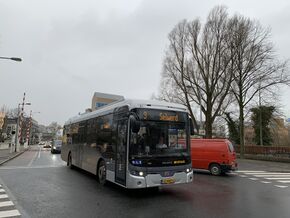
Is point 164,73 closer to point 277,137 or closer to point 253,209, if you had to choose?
point 277,137

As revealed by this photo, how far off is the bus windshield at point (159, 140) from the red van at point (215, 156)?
7.28 meters

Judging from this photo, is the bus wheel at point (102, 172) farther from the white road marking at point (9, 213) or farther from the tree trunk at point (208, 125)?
the tree trunk at point (208, 125)

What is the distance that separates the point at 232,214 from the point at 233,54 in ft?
85.6

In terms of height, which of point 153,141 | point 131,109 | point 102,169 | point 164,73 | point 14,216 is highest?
point 164,73

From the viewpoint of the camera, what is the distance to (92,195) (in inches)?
367

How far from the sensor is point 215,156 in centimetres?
1655

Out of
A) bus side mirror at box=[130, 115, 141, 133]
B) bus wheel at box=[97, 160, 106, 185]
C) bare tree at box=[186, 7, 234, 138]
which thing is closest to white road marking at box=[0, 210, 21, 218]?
bus side mirror at box=[130, 115, 141, 133]

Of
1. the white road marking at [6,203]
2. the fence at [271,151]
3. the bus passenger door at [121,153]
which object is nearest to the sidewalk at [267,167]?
the fence at [271,151]

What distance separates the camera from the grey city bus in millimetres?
8820

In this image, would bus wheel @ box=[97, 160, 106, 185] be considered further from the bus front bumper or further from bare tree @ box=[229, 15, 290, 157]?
bare tree @ box=[229, 15, 290, 157]

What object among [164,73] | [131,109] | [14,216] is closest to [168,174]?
[131,109]

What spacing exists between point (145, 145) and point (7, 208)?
169 inches

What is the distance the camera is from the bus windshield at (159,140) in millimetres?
8938

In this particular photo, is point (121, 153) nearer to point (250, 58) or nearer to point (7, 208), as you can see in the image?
point (7, 208)
